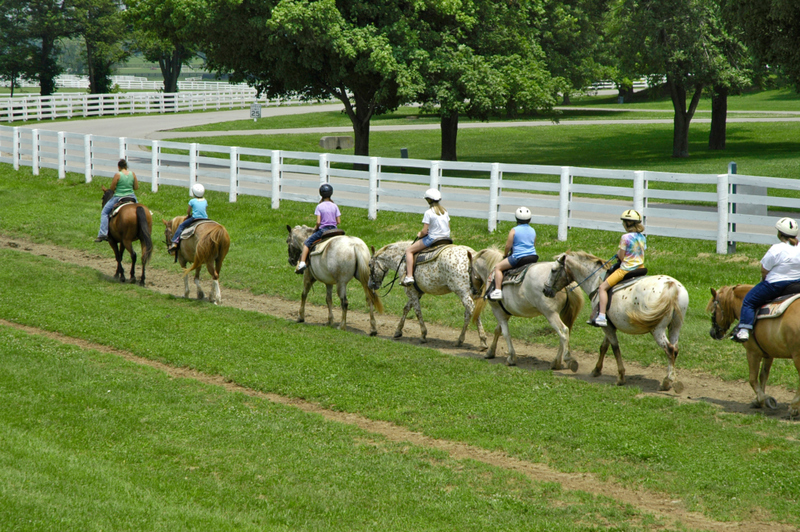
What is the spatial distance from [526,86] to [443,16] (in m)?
3.99

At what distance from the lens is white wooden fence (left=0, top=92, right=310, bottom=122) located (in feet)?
165

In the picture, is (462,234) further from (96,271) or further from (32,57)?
(32,57)

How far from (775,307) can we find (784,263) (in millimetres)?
476

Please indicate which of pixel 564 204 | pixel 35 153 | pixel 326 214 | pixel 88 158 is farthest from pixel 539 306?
pixel 35 153

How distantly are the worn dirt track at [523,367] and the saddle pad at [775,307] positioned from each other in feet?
3.68

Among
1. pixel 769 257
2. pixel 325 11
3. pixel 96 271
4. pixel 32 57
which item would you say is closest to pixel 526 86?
pixel 325 11

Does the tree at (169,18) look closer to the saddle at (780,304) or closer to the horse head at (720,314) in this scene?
the horse head at (720,314)

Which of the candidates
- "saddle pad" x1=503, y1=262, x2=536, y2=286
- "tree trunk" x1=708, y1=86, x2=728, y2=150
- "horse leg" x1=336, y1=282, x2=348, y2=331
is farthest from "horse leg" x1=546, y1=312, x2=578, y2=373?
"tree trunk" x1=708, y1=86, x2=728, y2=150

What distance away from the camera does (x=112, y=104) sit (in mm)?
55625

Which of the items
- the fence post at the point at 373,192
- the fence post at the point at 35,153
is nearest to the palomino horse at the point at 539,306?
the fence post at the point at 373,192

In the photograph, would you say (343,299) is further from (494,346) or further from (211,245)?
(211,245)

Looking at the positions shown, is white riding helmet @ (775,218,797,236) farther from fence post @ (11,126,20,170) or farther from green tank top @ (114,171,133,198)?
fence post @ (11,126,20,170)

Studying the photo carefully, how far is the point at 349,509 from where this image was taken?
660 centimetres

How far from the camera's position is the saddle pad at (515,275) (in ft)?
34.8
